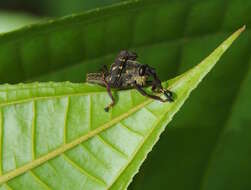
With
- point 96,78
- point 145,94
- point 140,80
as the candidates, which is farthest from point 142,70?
point 145,94

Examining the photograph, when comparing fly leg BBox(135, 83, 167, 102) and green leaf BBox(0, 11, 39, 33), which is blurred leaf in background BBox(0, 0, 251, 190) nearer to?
fly leg BBox(135, 83, 167, 102)

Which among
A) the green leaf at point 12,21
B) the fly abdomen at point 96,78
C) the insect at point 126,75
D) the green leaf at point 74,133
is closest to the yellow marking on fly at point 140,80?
the insect at point 126,75

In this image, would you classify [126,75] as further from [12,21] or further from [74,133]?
[12,21]

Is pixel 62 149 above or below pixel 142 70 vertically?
below

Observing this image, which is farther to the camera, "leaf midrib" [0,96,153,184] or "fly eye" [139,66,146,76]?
"fly eye" [139,66,146,76]

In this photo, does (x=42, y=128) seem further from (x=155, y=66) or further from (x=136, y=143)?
(x=155, y=66)

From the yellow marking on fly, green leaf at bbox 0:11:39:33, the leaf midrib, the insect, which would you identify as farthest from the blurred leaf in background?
green leaf at bbox 0:11:39:33
